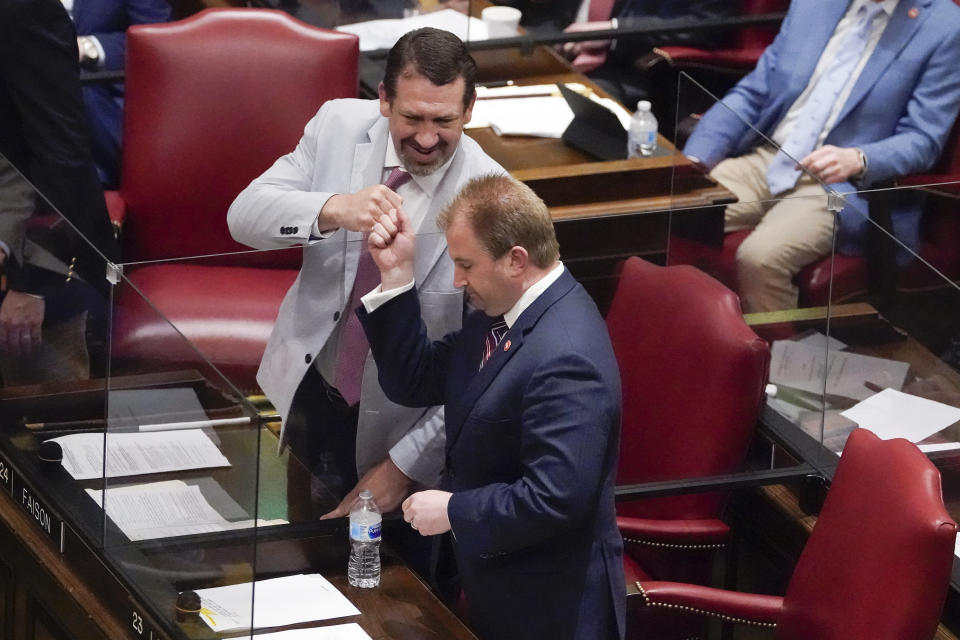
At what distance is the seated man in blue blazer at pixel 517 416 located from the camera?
8.45ft

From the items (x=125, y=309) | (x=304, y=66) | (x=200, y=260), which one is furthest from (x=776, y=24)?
(x=125, y=309)

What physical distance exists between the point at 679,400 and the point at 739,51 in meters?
2.36

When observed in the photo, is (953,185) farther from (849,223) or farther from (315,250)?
(315,250)

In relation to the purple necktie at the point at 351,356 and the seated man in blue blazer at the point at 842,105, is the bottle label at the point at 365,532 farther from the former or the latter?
the seated man in blue blazer at the point at 842,105

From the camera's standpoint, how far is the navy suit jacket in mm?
2568

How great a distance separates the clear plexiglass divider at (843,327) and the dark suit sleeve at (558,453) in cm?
78

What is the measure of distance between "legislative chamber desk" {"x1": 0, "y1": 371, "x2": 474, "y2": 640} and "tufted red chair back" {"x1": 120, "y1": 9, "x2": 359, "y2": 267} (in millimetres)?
1141

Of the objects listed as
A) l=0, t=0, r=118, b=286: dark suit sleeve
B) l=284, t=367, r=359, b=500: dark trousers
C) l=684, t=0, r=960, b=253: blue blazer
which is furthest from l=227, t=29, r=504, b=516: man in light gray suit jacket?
l=684, t=0, r=960, b=253: blue blazer

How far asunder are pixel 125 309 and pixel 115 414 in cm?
17

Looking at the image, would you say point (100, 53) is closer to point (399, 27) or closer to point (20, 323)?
point (399, 27)

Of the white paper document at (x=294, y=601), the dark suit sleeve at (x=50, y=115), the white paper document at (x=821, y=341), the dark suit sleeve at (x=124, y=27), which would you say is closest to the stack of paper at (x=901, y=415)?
the white paper document at (x=821, y=341)

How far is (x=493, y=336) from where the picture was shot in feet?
→ 9.10

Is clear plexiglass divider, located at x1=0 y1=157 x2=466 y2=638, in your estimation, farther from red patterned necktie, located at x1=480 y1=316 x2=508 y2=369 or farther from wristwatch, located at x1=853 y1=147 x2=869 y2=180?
wristwatch, located at x1=853 y1=147 x2=869 y2=180

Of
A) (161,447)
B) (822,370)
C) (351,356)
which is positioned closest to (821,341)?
(822,370)
